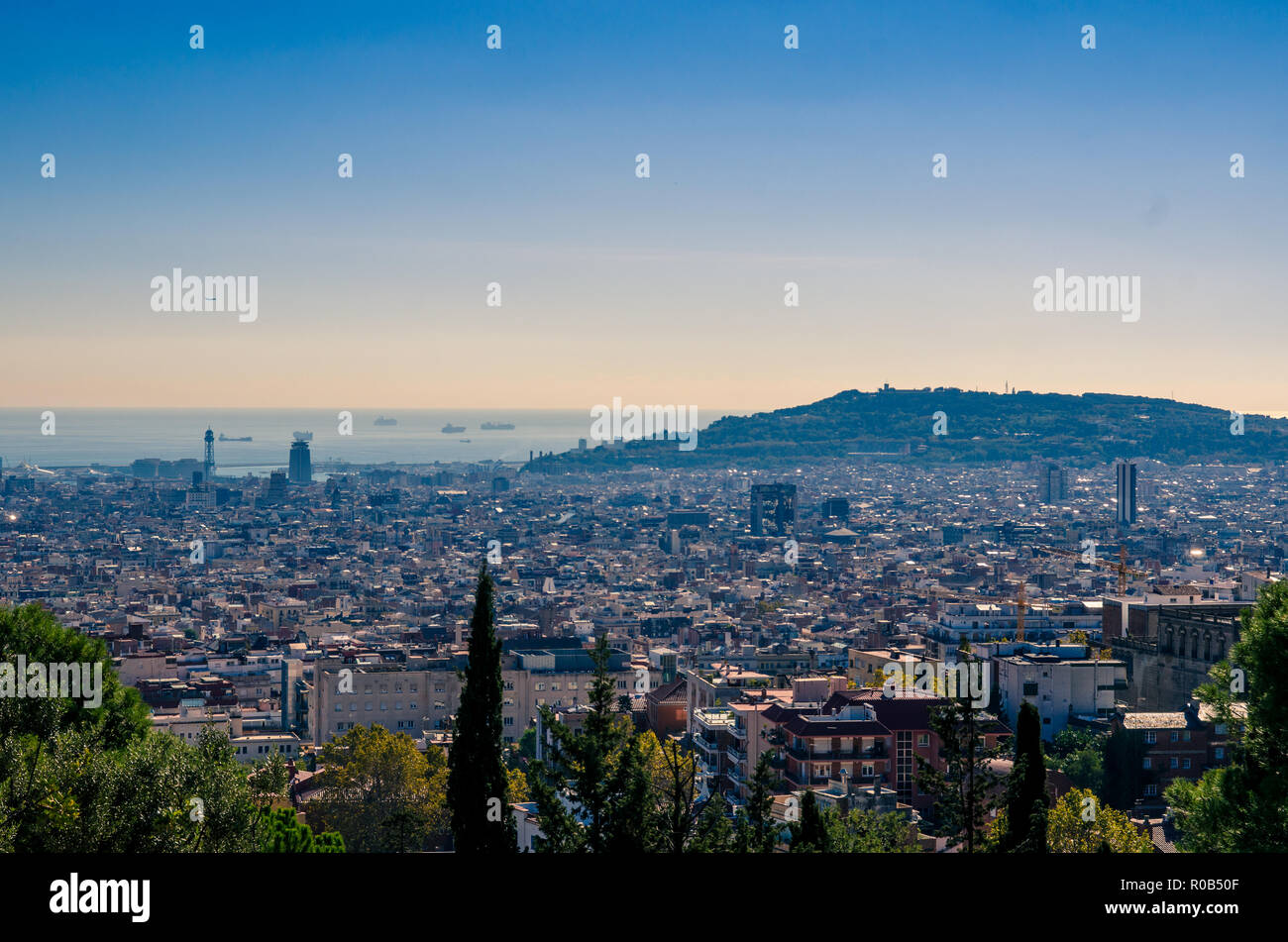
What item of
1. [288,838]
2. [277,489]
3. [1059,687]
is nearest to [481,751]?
[288,838]

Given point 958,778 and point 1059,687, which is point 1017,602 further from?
point 958,778

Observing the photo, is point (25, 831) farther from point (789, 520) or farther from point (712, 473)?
point (712, 473)

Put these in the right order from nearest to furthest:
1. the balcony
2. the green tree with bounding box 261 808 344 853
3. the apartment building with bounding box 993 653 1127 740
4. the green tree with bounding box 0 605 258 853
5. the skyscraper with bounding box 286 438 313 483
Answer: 1. the green tree with bounding box 0 605 258 853
2. the green tree with bounding box 261 808 344 853
3. the balcony
4. the apartment building with bounding box 993 653 1127 740
5. the skyscraper with bounding box 286 438 313 483

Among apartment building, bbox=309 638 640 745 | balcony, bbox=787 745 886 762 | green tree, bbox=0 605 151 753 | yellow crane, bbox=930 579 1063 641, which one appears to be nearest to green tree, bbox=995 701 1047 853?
green tree, bbox=0 605 151 753

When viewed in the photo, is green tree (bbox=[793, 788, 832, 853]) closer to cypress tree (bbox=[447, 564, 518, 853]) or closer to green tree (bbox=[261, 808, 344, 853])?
cypress tree (bbox=[447, 564, 518, 853])

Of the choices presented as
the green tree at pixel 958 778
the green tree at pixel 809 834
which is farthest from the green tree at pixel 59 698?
the green tree at pixel 958 778
